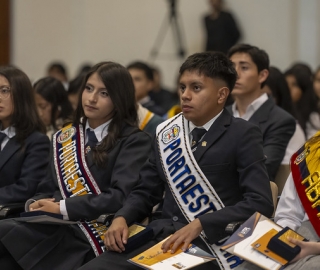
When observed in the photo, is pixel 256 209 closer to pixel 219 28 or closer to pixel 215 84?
pixel 215 84

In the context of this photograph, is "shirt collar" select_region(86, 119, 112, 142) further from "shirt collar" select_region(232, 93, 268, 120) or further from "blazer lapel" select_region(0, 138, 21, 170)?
"shirt collar" select_region(232, 93, 268, 120)

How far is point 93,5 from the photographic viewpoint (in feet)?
29.7

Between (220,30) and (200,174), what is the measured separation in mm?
5116

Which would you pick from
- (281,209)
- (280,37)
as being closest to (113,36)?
(280,37)

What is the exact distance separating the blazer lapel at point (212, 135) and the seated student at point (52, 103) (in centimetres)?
163

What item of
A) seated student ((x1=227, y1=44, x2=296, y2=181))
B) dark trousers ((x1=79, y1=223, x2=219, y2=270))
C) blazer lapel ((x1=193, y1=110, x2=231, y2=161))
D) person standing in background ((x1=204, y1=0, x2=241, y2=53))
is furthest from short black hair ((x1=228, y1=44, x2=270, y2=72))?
person standing in background ((x1=204, y1=0, x2=241, y2=53))

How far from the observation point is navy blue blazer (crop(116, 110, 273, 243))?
9.20ft

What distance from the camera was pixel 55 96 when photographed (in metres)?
4.48

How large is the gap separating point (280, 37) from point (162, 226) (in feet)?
16.9

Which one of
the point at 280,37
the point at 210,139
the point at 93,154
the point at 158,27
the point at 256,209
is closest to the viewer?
the point at 256,209

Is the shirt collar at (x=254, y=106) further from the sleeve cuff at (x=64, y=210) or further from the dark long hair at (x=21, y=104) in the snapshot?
the sleeve cuff at (x=64, y=210)

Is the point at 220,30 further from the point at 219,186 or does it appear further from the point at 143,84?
the point at 219,186

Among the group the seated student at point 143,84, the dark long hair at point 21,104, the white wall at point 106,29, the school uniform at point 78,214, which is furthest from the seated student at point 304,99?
the white wall at point 106,29

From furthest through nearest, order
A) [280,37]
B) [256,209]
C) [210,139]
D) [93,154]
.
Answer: [280,37]
[93,154]
[210,139]
[256,209]
